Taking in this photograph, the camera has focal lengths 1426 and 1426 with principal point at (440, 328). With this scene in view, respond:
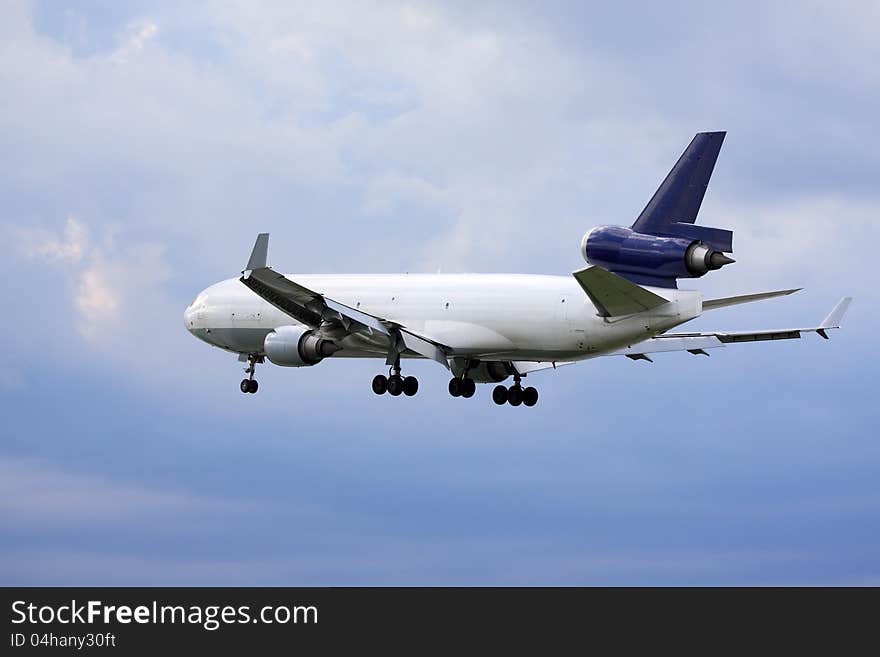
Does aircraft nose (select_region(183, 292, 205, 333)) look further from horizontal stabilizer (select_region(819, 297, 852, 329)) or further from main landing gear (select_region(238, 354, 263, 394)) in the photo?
horizontal stabilizer (select_region(819, 297, 852, 329))

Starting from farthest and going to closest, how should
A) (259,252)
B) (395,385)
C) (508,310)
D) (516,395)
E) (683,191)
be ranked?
(516,395), (395,385), (508,310), (259,252), (683,191)

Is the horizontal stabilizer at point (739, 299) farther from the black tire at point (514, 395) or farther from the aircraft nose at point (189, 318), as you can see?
the aircraft nose at point (189, 318)

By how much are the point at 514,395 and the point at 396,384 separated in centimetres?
599

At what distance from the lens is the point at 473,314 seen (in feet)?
179

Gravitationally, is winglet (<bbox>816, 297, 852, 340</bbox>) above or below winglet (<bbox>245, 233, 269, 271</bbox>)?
below

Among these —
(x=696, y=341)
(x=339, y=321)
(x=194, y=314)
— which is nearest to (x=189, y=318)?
(x=194, y=314)

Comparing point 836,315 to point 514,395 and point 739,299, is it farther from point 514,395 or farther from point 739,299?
point 514,395

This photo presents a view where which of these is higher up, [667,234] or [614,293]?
[667,234]

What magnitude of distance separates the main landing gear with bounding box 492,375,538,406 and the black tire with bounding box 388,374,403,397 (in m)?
5.60

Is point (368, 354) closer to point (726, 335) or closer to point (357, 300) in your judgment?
point (357, 300)

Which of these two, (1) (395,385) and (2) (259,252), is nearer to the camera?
(2) (259,252)

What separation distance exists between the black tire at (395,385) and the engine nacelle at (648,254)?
10406mm

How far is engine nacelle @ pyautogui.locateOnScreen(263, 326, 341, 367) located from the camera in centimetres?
5597

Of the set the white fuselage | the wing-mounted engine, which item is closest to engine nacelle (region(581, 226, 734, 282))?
the wing-mounted engine
